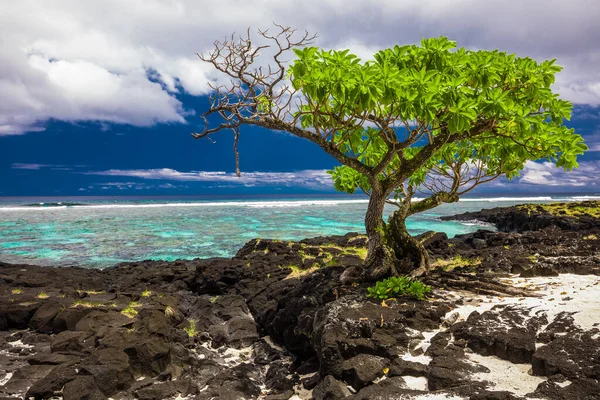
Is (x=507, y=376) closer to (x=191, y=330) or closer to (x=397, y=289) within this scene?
(x=397, y=289)

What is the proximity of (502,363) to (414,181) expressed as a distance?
6.56m

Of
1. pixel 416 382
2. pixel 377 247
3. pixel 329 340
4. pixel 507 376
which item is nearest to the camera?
pixel 507 376

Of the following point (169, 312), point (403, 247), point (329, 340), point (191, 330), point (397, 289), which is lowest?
point (191, 330)

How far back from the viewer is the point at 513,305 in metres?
6.80

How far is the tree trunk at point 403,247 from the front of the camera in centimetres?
938

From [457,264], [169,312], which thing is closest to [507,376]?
[457,264]

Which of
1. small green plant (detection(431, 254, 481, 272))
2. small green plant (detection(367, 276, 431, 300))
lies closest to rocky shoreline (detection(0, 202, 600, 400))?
small green plant (detection(367, 276, 431, 300))

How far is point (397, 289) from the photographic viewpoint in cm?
776

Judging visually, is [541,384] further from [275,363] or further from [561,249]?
[561,249]

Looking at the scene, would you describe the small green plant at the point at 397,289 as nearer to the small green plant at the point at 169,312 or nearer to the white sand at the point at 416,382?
the white sand at the point at 416,382

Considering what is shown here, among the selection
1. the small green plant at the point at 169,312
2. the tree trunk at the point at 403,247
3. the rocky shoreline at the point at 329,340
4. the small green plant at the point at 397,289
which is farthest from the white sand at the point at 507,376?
the small green plant at the point at 169,312

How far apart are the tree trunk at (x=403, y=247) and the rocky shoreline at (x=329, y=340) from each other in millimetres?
513

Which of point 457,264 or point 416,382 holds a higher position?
point 457,264

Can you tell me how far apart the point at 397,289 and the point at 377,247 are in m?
1.52
